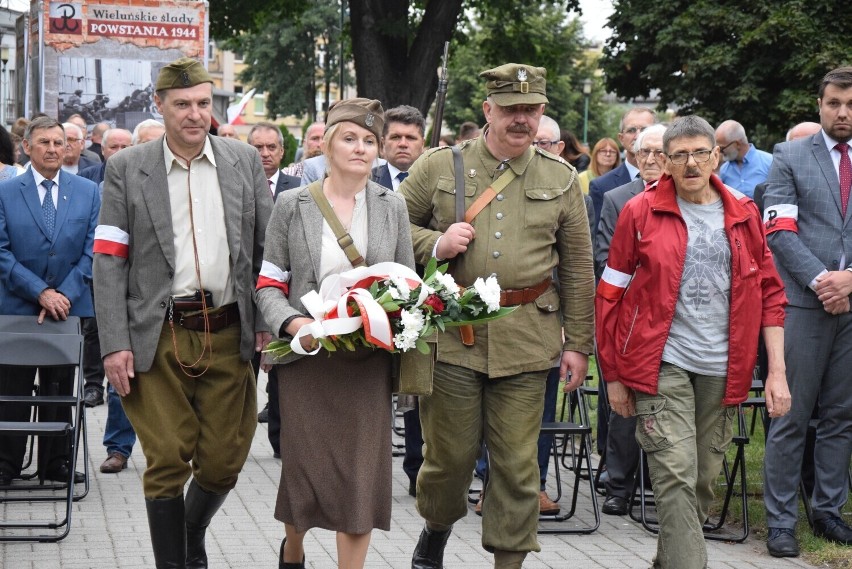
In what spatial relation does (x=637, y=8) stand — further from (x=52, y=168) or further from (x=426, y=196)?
(x=426, y=196)

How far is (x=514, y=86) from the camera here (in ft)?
19.6

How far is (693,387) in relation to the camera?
6.06m

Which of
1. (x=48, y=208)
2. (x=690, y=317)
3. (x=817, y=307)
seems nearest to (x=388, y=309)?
(x=690, y=317)

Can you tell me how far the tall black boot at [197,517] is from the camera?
6113mm

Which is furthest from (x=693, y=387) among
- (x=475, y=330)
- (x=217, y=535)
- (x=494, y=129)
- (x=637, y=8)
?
(x=637, y=8)

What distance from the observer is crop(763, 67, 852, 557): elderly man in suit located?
23.8ft

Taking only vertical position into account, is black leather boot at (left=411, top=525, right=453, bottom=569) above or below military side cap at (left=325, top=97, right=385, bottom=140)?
below

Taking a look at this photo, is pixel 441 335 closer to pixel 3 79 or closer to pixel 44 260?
pixel 44 260

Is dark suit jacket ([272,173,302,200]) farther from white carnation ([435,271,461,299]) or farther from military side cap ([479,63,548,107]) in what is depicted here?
white carnation ([435,271,461,299])

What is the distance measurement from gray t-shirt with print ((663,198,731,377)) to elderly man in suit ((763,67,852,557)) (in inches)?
55.9

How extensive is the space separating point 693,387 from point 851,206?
1.82 m

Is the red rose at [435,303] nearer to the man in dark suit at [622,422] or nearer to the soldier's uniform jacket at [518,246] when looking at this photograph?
the soldier's uniform jacket at [518,246]

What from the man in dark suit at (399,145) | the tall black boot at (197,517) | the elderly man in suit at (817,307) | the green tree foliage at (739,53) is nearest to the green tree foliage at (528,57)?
the green tree foliage at (739,53)

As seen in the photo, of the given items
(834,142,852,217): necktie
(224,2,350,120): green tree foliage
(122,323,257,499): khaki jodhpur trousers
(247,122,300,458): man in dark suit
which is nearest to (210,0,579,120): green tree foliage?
(247,122,300,458): man in dark suit
